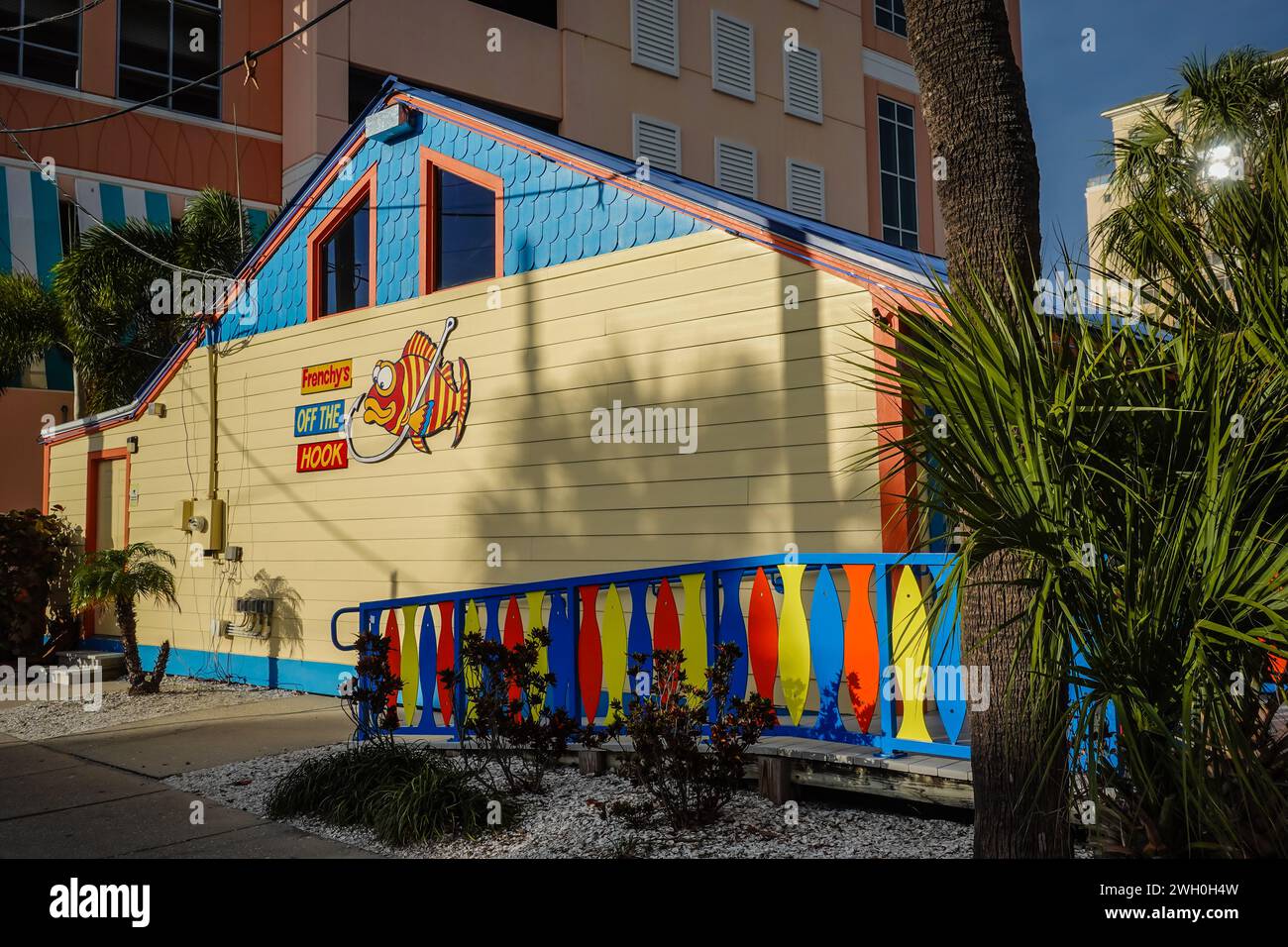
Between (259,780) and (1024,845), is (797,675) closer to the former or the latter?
(1024,845)

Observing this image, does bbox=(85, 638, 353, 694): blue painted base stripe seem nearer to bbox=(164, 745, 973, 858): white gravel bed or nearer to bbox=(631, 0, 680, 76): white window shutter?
bbox=(164, 745, 973, 858): white gravel bed

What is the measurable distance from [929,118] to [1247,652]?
7.89 ft

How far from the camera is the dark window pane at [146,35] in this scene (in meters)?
17.4

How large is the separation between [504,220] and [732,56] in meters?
12.2

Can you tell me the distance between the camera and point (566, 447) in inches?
356

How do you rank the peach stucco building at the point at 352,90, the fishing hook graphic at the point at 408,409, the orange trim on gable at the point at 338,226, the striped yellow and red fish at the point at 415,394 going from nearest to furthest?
the striped yellow and red fish at the point at 415,394 → the fishing hook graphic at the point at 408,409 → the orange trim on gable at the point at 338,226 → the peach stucco building at the point at 352,90

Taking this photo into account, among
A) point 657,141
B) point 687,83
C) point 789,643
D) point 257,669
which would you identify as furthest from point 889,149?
point 789,643

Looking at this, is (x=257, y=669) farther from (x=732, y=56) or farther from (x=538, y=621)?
(x=732, y=56)

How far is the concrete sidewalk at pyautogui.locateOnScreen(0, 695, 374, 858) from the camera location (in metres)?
5.89

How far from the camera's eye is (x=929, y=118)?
458 centimetres

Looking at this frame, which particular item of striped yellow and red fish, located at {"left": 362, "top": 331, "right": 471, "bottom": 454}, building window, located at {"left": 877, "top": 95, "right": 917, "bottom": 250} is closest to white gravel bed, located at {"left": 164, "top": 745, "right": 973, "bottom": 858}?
striped yellow and red fish, located at {"left": 362, "top": 331, "right": 471, "bottom": 454}

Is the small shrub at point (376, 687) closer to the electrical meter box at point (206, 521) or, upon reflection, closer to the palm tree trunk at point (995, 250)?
the palm tree trunk at point (995, 250)

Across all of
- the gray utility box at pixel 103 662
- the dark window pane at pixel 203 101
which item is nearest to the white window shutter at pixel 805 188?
the dark window pane at pixel 203 101
